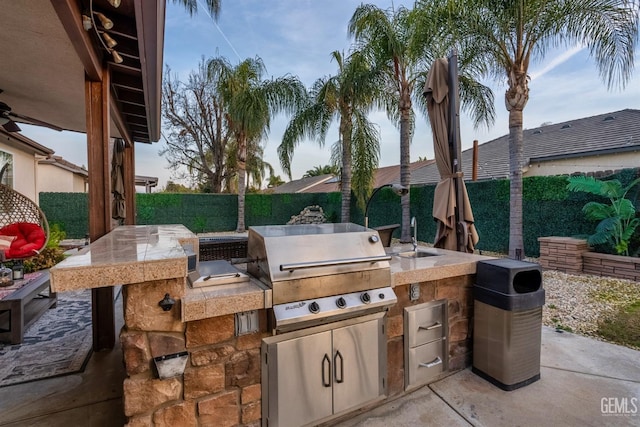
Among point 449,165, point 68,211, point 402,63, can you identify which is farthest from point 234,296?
point 68,211

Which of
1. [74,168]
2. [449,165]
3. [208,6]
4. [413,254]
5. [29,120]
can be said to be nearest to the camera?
[413,254]

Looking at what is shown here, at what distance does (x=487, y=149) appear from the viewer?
13.7 m

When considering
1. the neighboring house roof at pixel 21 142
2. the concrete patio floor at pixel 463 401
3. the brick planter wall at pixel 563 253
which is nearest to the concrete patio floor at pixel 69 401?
the concrete patio floor at pixel 463 401

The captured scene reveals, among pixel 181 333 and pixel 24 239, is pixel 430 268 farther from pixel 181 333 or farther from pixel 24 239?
pixel 24 239

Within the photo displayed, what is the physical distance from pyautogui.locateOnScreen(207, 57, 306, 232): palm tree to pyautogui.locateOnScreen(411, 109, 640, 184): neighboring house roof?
6.83 metres

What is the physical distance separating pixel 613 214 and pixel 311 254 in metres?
6.63

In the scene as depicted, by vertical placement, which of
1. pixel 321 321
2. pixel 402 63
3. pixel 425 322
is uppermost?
pixel 402 63

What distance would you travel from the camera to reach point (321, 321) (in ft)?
5.68

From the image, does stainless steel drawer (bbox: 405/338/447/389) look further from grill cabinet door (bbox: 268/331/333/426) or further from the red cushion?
the red cushion

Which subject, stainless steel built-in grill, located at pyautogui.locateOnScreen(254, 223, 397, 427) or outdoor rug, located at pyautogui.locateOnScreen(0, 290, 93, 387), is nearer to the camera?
stainless steel built-in grill, located at pyautogui.locateOnScreen(254, 223, 397, 427)

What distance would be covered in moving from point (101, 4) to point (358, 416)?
3532mm

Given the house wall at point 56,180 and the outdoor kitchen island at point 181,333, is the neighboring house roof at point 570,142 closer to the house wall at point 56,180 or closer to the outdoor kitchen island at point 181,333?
the outdoor kitchen island at point 181,333

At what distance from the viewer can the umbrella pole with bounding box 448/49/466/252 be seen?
9.82 ft

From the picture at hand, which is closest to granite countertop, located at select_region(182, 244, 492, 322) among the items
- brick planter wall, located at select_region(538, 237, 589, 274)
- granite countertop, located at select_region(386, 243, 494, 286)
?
granite countertop, located at select_region(386, 243, 494, 286)
